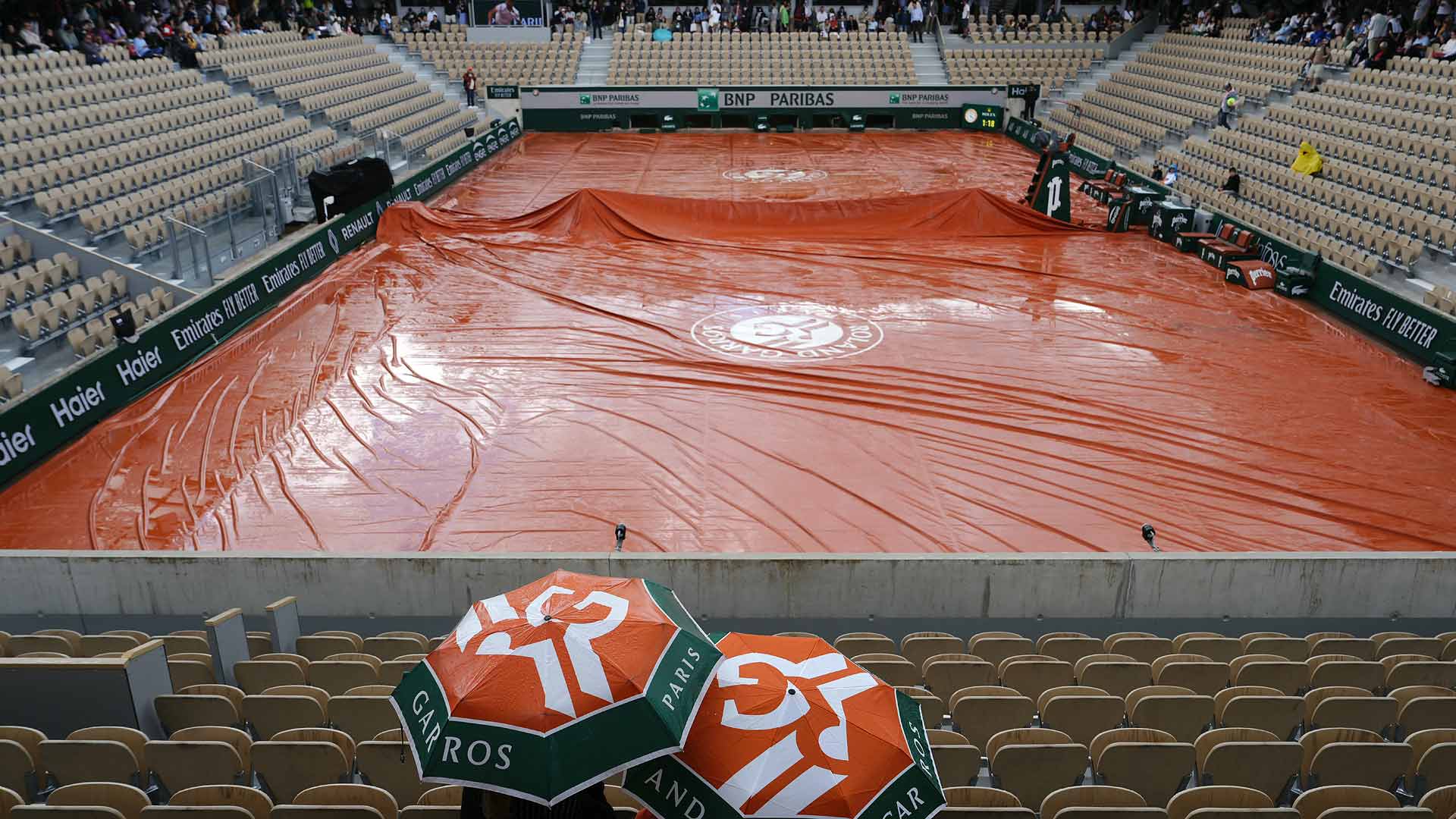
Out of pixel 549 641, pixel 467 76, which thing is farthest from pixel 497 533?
pixel 467 76

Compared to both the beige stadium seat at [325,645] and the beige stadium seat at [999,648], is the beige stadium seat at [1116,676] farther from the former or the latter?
the beige stadium seat at [325,645]

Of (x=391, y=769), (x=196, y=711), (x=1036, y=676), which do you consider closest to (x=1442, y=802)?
(x=1036, y=676)

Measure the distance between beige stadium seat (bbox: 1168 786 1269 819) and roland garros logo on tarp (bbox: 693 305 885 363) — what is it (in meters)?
9.23

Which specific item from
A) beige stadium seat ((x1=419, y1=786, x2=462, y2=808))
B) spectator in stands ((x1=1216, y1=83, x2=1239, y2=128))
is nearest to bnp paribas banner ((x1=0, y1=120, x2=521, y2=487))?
beige stadium seat ((x1=419, y1=786, x2=462, y2=808))

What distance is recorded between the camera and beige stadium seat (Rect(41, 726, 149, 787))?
5.03 m

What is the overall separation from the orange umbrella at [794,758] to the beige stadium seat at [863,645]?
9.62 ft

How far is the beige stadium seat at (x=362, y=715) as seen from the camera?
5.68 meters

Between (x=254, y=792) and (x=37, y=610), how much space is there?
4.61 m

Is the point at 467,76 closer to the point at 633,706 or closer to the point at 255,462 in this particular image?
the point at 255,462

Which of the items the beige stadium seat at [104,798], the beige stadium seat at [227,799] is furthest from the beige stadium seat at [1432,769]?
the beige stadium seat at [104,798]

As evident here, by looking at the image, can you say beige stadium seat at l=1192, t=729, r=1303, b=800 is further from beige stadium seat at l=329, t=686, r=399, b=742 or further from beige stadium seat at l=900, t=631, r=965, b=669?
beige stadium seat at l=329, t=686, r=399, b=742

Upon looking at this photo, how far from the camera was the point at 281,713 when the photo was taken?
5734mm

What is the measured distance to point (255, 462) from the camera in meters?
10.9

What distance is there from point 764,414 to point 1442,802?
8.11 m
